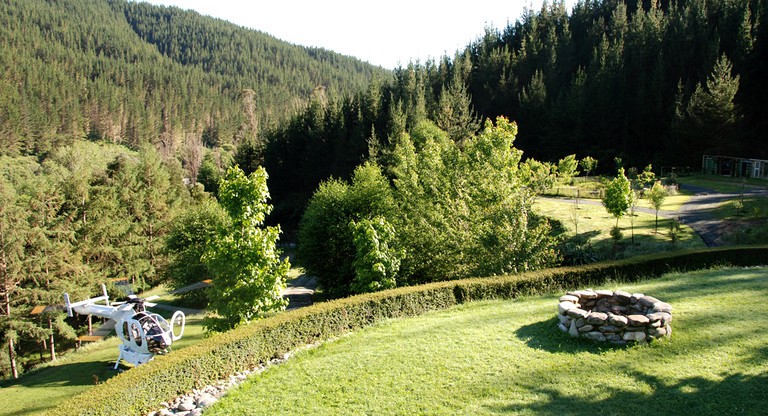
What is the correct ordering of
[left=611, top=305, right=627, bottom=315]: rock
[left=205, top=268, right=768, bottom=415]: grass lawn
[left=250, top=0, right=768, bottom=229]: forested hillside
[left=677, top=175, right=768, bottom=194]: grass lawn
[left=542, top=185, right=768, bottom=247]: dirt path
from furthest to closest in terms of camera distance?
[left=250, top=0, right=768, bottom=229]: forested hillside < [left=677, top=175, right=768, bottom=194]: grass lawn < [left=542, top=185, right=768, bottom=247]: dirt path < [left=611, top=305, right=627, bottom=315]: rock < [left=205, top=268, right=768, bottom=415]: grass lawn

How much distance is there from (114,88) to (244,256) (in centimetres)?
13149

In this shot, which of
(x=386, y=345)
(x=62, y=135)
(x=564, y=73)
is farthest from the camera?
(x=62, y=135)

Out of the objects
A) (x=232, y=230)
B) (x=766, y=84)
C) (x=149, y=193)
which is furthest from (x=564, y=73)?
(x=232, y=230)

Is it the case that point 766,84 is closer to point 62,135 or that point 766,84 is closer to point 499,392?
point 499,392

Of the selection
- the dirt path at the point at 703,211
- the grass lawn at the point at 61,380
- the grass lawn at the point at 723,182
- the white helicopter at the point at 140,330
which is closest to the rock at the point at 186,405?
the white helicopter at the point at 140,330

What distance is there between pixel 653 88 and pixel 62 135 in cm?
11218

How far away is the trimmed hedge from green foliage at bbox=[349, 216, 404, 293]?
10.6 ft

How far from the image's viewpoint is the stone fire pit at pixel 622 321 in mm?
10297

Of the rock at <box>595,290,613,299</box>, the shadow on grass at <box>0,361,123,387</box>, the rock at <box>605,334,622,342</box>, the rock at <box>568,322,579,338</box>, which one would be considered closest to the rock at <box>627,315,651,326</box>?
the rock at <box>605,334,622,342</box>

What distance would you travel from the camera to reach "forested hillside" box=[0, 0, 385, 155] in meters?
96.1

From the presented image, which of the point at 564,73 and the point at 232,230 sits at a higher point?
the point at 564,73

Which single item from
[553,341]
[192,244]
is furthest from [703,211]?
[192,244]

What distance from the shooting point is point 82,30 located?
563 feet

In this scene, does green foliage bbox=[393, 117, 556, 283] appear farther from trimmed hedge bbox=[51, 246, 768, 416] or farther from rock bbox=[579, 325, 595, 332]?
rock bbox=[579, 325, 595, 332]
